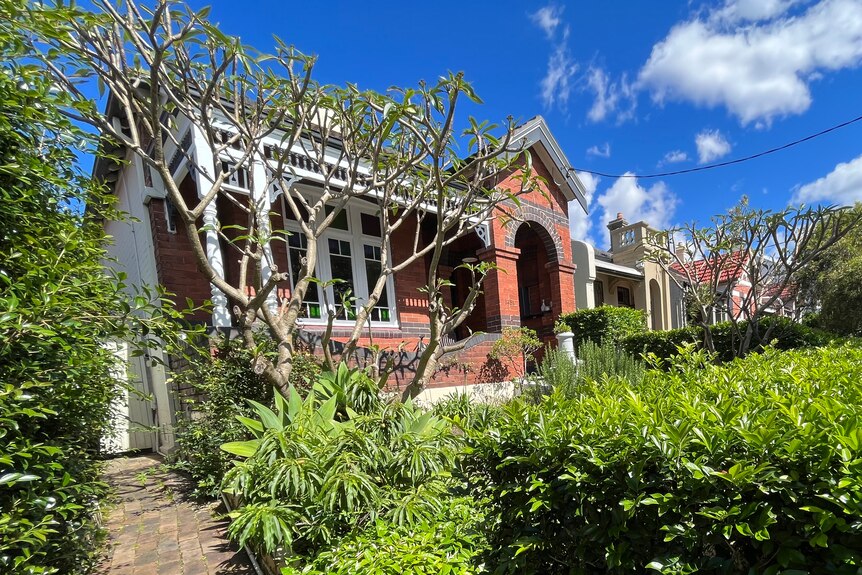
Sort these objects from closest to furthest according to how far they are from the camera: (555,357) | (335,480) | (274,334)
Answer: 1. (335,480)
2. (274,334)
3. (555,357)

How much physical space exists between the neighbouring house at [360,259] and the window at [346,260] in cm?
2

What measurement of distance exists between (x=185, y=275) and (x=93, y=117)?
3.03 meters

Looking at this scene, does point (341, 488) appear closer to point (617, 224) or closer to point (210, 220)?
point (210, 220)

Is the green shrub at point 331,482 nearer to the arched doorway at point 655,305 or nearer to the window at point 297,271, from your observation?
the window at point 297,271

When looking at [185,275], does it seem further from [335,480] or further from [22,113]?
[335,480]

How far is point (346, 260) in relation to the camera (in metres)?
8.86

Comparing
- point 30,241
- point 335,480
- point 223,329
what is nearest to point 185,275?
point 223,329

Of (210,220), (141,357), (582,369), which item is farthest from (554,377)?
(141,357)

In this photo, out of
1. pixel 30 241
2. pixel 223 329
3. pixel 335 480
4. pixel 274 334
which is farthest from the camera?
pixel 223 329

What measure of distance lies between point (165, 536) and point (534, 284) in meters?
10.4

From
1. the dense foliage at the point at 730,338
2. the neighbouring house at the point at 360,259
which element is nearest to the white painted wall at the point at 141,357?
the neighbouring house at the point at 360,259

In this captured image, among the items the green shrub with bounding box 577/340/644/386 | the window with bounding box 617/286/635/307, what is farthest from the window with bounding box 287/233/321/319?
the window with bounding box 617/286/635/307

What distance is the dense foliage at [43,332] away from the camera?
183 cm

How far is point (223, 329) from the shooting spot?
5.21 m
